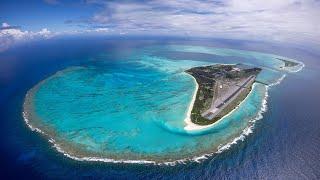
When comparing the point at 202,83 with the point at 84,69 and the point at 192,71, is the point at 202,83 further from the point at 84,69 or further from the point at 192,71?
the point at 84,69

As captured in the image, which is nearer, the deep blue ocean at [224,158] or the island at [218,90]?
the deep blue ocean at [224,158]

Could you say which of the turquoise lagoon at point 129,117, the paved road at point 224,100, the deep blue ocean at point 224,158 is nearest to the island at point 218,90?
the paved road at point 224,100

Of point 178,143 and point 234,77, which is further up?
point 234,77


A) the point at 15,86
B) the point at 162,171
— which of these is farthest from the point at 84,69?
the point at 162,171

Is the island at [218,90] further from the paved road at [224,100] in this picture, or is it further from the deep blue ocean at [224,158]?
the deep blue ocean at [224,158]

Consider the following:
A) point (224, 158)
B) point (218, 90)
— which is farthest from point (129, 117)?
point (218, 90)

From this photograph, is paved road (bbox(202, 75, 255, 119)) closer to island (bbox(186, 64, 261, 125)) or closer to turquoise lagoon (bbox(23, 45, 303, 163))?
island (bbox(186, 64, 261, 125))
